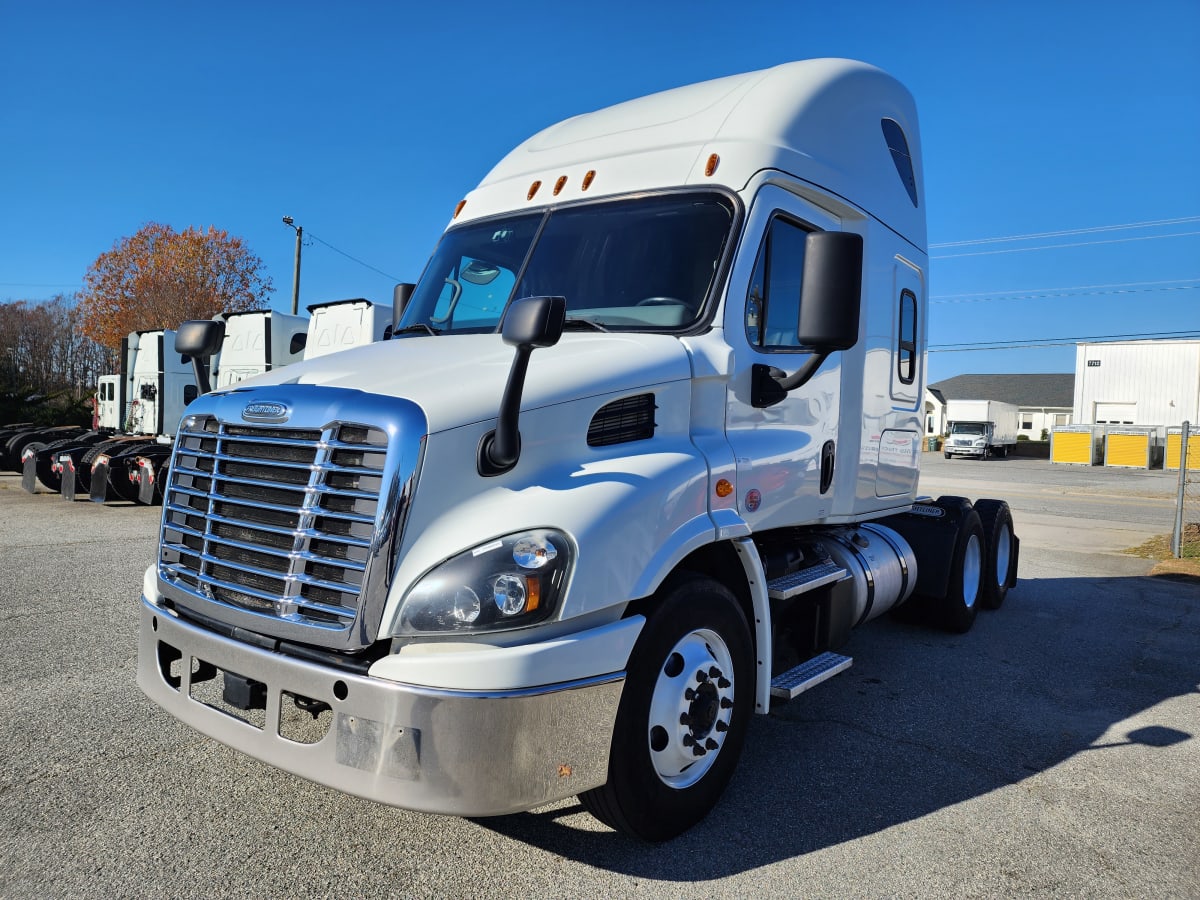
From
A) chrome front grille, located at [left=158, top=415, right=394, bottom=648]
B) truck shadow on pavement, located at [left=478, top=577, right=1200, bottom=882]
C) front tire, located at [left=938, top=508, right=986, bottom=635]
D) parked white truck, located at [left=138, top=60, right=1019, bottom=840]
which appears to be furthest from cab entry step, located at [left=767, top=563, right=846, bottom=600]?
front tire, located at [left=938, top=508, right=986, bottom=635]

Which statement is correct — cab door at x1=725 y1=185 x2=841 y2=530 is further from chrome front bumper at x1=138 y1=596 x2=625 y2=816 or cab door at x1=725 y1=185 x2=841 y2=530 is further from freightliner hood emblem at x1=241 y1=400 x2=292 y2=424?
freightliner hood emblem at x1=241 y1=400 x2=292 y2=424

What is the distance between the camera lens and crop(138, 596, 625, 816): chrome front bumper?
8.33ft

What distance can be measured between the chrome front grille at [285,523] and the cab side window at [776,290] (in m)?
1.91

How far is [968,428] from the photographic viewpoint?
49719mm

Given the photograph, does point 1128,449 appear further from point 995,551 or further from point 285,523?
point 285,523

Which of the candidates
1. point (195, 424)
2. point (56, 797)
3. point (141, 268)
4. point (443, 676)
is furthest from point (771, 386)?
point (141, 268)

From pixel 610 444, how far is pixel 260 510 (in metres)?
1.31

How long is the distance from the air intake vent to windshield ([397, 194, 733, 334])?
501 mm

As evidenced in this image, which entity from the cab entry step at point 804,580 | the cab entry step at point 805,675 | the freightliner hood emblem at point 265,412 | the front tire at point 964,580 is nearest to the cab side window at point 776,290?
the cab entry step at point 804,580

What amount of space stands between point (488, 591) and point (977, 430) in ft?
171

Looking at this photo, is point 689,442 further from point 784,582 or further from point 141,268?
point 141,268

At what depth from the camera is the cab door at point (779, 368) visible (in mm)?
3732

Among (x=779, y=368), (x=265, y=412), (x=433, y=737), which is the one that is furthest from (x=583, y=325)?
(x=433, y=737)

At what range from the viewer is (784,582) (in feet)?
13.9
